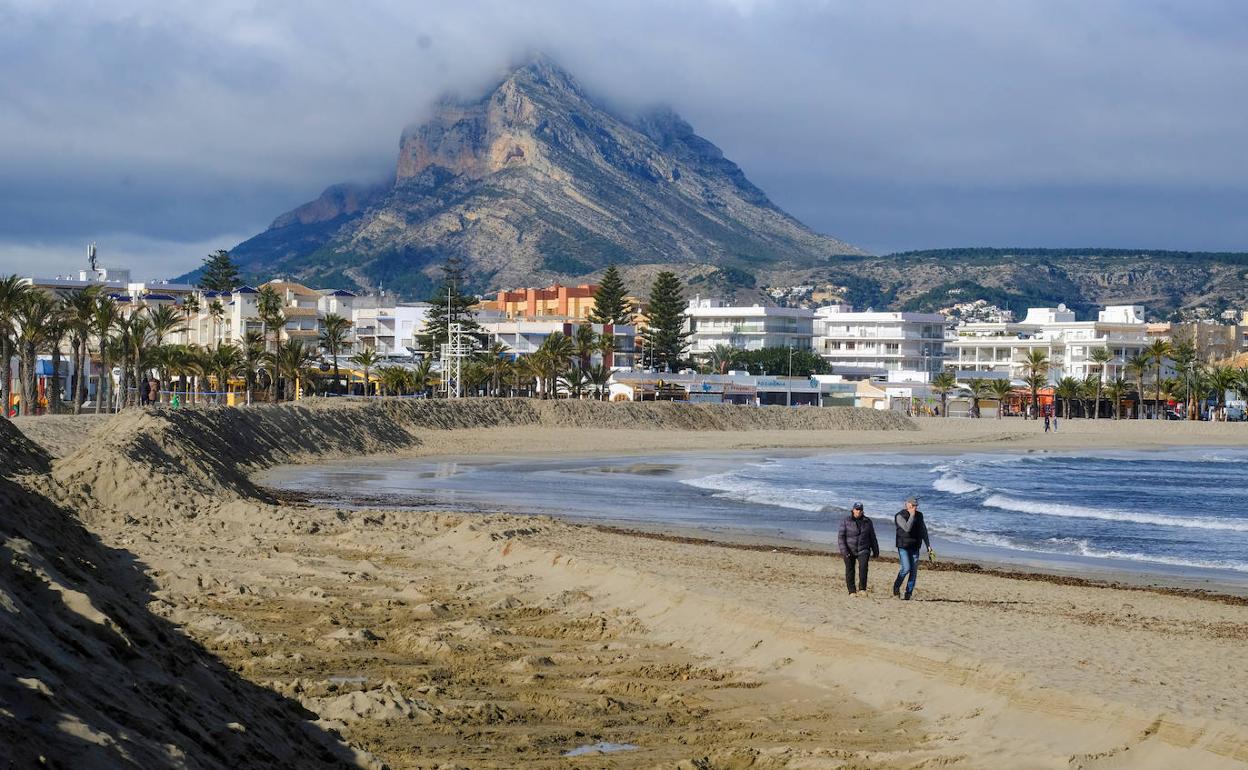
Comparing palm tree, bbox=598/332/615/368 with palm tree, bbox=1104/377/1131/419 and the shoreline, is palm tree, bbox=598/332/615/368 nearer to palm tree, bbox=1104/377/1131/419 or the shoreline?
palm tree, bbox=1104/377/1131/419

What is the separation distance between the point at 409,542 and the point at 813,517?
13.2 meters

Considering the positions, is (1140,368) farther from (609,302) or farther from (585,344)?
(585,344)

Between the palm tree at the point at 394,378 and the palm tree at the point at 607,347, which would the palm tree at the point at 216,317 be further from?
the palm tree at the point at 607,347

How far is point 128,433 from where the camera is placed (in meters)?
27.5

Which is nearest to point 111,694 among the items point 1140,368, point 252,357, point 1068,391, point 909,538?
point 909,538

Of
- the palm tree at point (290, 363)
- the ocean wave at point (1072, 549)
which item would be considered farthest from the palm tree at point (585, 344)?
the ocean wave at point (1072, 549)

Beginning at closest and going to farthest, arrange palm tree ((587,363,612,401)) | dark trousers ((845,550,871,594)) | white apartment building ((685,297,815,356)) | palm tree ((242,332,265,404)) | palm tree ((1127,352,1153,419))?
dark trousers ((845,550,871,594)) < palm tree ((242,332,265,404)) < palm tree ((587,363,612,401)) < palm tree ((1127,352,1153,419)) < white apartment building ((685,297,815,356))

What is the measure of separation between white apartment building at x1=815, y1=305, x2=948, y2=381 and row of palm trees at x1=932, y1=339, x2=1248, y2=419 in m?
11.5

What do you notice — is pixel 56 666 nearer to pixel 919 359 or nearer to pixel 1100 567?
pixel 1100 567

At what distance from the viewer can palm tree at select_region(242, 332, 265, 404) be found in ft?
245

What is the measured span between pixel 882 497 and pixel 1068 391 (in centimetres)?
8682

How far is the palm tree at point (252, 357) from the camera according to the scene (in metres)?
74.6

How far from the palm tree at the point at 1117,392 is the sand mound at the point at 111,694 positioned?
119373mm

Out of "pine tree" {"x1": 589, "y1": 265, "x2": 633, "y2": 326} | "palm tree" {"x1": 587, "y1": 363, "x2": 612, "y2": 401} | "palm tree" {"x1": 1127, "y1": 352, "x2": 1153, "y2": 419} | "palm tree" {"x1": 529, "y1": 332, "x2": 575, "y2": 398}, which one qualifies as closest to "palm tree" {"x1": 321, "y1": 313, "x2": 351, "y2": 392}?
"palm tree" {"x1": 529, "y1": 332, "x2": 575, "y2": 398}
